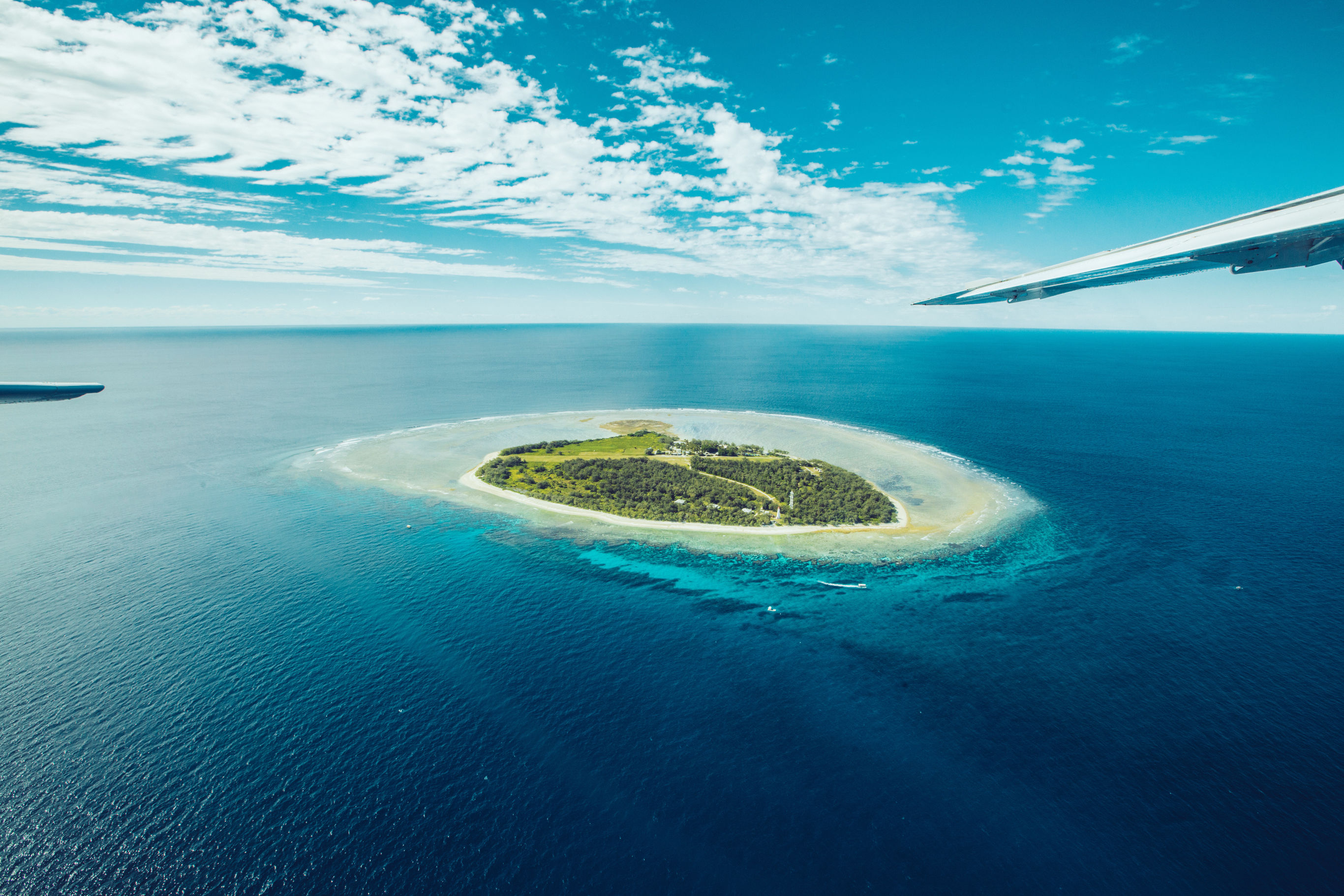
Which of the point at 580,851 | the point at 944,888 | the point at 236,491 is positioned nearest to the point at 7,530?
the point at 236,491

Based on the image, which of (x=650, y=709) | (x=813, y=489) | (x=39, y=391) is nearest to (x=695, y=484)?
(x=813, y=489)

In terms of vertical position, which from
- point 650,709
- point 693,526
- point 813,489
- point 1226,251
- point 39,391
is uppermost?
point 1226,251

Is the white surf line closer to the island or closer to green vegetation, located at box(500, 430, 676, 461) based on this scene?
the island

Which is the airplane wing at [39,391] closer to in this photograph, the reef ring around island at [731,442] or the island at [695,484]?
the reef ring around island at [731,442]

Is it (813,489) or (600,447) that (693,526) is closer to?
(813,489)

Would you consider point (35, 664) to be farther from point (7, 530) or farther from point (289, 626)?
point (7, 530)

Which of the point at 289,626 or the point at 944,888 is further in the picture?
the point at 289,626
